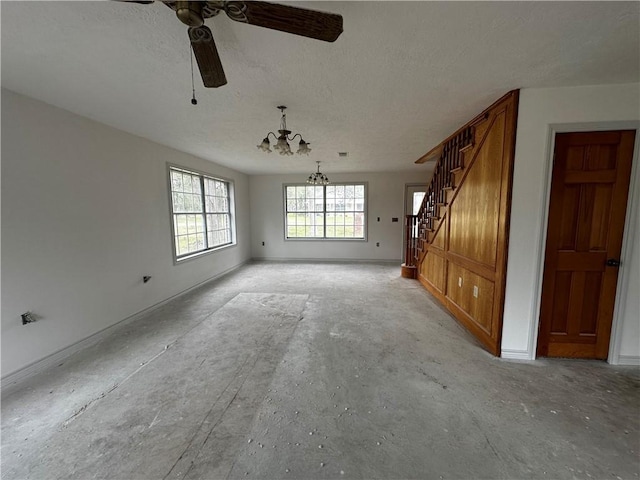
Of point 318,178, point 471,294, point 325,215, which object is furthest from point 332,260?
point 471,294

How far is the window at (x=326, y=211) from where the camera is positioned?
22.2 ft

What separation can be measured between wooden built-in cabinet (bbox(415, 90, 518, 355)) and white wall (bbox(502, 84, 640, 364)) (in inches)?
3.1

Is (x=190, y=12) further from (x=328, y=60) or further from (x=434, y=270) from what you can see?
(x=434, y=270)

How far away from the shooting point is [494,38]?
1.51m

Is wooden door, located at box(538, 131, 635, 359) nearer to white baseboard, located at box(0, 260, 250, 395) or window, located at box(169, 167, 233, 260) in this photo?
white baseboard, located at box(0, 260, 250, 395)

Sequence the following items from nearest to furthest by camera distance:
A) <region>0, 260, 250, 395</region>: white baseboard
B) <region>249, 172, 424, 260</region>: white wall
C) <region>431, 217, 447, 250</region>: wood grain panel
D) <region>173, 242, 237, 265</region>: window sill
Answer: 1. <region>0, 260, 250, 395</region>: white baseboard
2. <region>431, 217, 447, 250</region>: wood grain panel
3. <region>173, 242, 237, 265</region>: window sill
4. <region>249, 172, 424, 260</region>: white wall

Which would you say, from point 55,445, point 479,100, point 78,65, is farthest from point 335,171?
point 55,445

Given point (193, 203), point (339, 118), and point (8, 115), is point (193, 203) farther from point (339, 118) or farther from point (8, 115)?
point (339, 118)

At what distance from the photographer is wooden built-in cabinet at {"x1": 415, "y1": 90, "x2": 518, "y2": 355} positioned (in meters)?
2.35

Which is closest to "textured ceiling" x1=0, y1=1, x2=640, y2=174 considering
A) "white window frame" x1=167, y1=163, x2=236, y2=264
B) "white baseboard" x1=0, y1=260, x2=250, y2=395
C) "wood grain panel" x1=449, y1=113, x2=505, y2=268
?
"wood grain panel" x1=449, y1=113, x2=505, y2=268

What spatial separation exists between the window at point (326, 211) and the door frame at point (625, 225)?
456cm

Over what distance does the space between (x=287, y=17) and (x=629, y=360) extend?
149 inches

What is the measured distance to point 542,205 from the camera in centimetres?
222

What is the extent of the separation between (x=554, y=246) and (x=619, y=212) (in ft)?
1.85
